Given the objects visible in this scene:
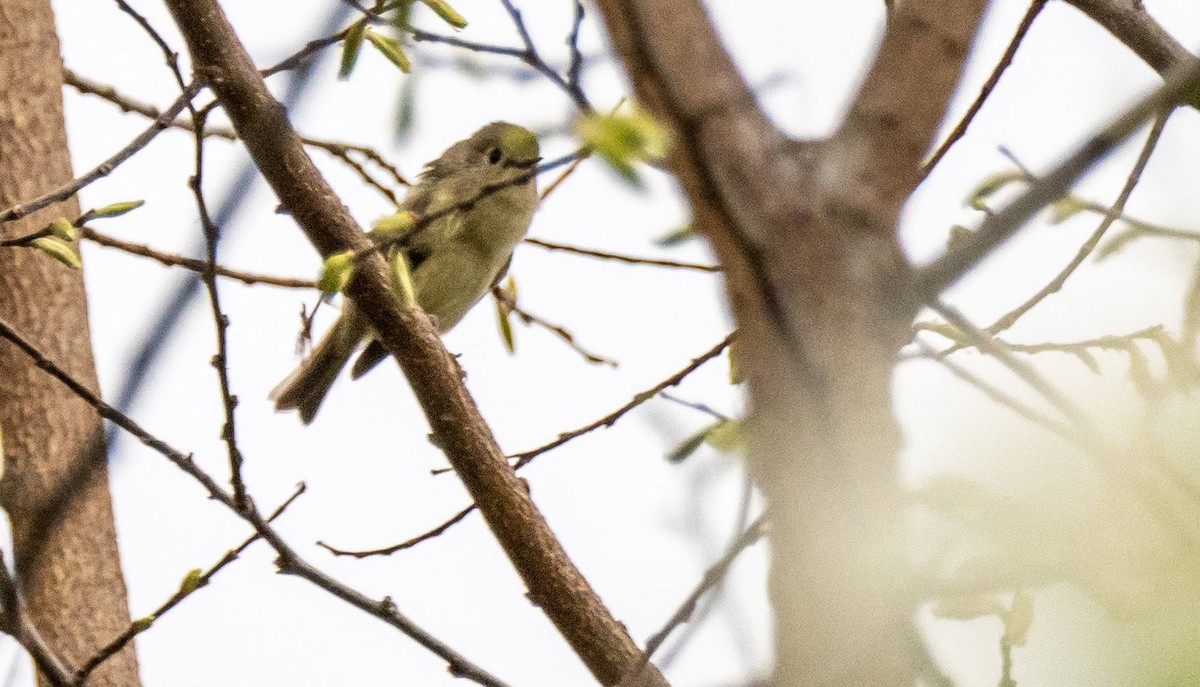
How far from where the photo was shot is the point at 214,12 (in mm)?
3109

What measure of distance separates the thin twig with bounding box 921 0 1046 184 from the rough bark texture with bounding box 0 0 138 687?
216cm

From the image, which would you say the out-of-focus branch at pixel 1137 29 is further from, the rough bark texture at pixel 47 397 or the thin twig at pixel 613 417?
the rough bark texture at pixel 47 397

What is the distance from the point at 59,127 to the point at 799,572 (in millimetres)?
3631

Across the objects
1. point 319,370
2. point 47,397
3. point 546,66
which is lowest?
point 546,66

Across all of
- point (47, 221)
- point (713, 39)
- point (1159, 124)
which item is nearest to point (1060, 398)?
point (713, 39)

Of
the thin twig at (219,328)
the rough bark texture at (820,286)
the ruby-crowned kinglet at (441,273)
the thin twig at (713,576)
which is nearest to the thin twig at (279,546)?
the thin twig at (219,328)

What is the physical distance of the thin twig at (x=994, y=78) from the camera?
2508mm

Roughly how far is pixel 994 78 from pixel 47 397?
8.68 feet

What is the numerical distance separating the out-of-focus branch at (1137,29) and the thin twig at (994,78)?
523mm

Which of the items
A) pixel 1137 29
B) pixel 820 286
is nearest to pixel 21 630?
pixel 820 286

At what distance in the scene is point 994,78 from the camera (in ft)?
8.34

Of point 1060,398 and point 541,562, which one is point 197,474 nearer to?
point 541,562

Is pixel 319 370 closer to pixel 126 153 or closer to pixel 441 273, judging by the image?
pixel 441 273

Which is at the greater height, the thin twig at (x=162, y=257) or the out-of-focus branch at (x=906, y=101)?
the thin twig at (x=162, y=257)
